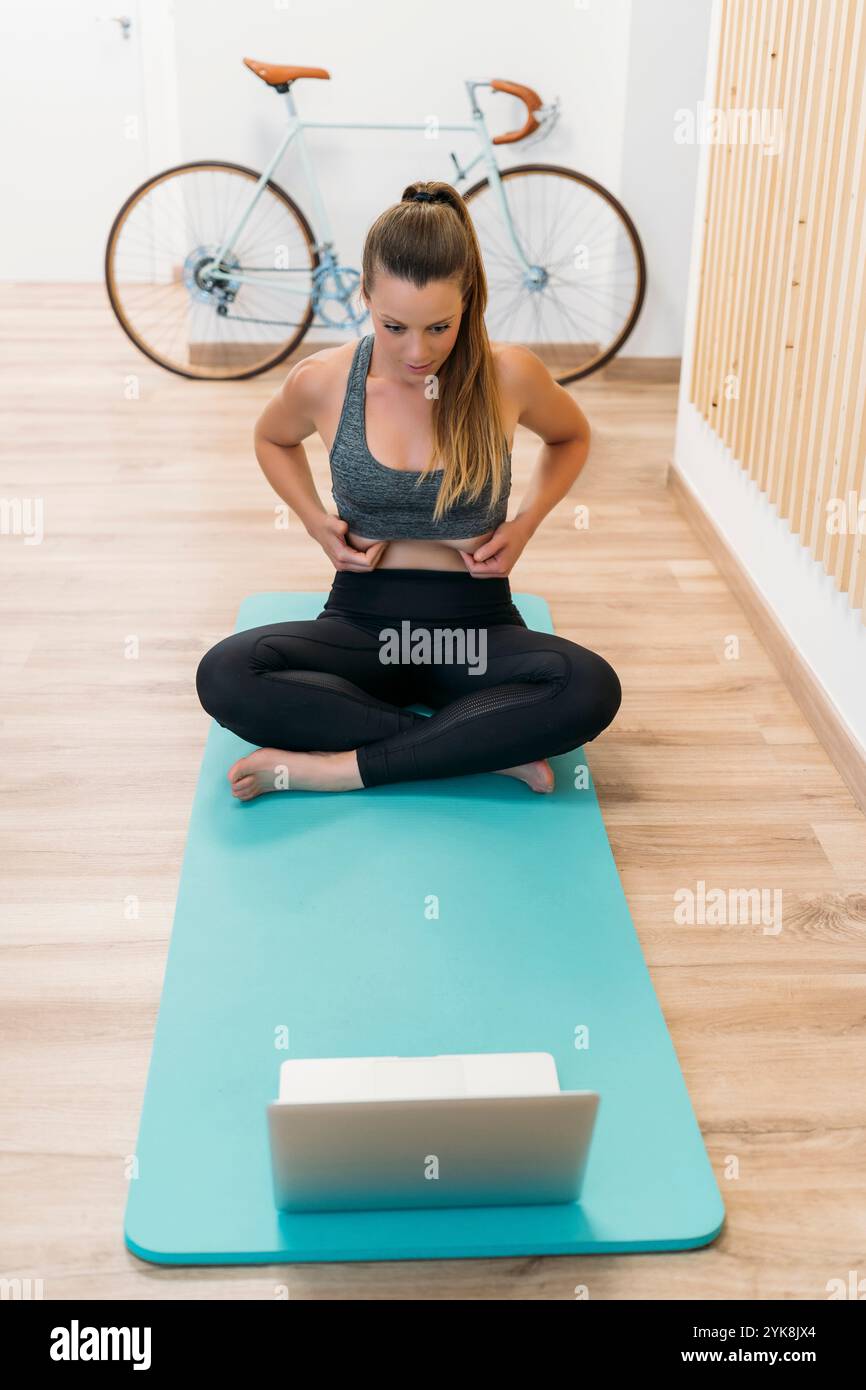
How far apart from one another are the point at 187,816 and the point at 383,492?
56cm

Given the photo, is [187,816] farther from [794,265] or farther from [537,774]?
[794,265]

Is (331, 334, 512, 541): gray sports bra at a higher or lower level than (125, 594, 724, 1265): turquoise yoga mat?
higher

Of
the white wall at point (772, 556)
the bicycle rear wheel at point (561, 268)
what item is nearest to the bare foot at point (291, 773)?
the white wall at point (772, 556)

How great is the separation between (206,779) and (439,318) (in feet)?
2.51

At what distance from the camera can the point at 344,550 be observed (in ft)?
6.55

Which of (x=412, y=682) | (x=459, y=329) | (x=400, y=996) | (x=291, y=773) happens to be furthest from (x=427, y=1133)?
(x=459, y=329)

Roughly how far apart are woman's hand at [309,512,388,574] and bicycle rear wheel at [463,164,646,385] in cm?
222

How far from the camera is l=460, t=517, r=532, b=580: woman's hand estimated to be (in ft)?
6.48

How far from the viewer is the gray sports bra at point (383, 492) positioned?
1932 millimetres

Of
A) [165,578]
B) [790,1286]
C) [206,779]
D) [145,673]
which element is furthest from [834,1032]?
[165,578]

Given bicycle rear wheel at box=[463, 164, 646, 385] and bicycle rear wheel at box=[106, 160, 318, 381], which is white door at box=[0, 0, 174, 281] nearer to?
bicycle rear wheel at box=[106, 160, 318, 381]

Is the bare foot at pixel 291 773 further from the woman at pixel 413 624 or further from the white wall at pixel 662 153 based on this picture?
the white wall at pixel 662 153

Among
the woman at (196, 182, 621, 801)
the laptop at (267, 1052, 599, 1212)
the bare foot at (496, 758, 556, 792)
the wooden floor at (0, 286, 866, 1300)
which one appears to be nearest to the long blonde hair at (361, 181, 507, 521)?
the woman at (196, 182, 621, 801)

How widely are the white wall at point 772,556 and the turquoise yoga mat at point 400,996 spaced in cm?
46
